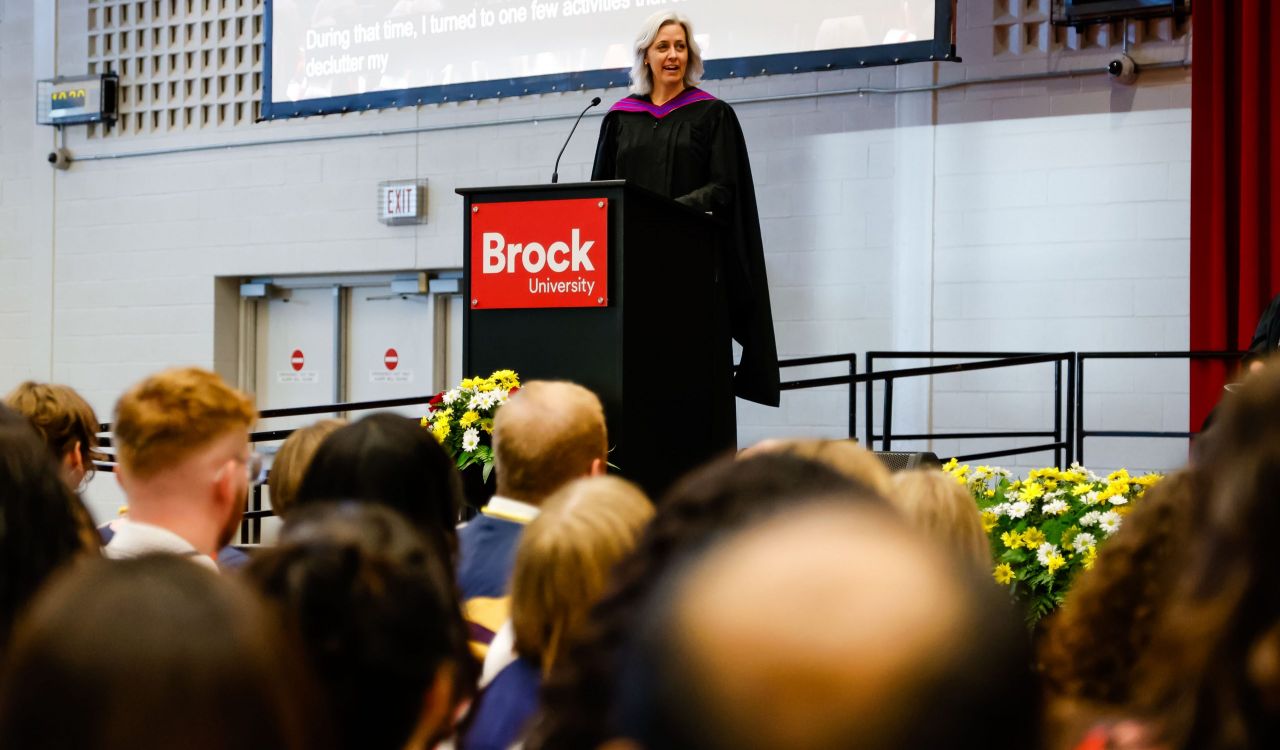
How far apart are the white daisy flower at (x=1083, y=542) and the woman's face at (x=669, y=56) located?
2007 mm

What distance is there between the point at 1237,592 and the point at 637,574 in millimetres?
280

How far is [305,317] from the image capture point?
754 cm

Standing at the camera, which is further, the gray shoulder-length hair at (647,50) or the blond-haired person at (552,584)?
the gray shoulder-length hair at (647,50)

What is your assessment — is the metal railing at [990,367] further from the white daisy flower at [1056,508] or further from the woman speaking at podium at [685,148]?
the white daisy flower at [1056,508]

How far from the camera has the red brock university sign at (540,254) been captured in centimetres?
319

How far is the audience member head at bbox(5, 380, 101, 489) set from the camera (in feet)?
7.86

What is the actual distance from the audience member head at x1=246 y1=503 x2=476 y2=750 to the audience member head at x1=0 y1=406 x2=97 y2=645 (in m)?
0.37

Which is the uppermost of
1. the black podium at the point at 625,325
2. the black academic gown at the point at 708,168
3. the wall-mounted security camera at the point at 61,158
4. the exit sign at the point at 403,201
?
the wall-mounted security camera at the point at 61,158

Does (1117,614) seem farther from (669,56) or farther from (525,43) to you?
(525,43)

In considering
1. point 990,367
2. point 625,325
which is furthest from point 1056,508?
point 990,367

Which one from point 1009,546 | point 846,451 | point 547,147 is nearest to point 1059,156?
point 547,147

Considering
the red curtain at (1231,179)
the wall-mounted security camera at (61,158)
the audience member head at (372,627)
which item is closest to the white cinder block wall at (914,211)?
the red curtain at (1231,179)

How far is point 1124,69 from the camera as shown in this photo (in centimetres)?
556

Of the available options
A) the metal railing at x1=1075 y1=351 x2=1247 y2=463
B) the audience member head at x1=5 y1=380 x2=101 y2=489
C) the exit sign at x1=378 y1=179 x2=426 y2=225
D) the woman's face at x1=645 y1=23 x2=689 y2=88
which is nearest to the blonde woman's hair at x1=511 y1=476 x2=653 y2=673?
the audience member head at x1=5 y1=380 x2=101 y2=489
